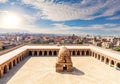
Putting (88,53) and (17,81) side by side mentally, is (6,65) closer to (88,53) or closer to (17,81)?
(17,81)

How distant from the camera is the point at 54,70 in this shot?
2803 cm

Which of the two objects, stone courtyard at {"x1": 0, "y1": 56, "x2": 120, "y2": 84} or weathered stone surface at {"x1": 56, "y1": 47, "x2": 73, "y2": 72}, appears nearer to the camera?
stone courtyard at {"x1": 0, "y1": 56, "x2": 120, "y2": 84}

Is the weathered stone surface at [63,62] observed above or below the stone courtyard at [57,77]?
above

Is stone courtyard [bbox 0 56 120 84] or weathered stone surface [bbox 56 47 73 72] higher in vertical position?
weathered stone surface [bbox 56 47 73 72]

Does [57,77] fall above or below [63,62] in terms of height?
below

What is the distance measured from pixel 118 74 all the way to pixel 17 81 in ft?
63.2

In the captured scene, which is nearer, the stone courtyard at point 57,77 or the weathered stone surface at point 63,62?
the stone courtyard at point 57,77

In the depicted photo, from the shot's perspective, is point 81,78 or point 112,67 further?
point 112,67

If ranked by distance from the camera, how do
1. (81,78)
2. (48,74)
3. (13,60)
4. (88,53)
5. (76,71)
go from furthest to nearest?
(88,53) < (13,60) < (76,71) < (48,74) < (81,78)

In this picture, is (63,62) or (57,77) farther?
(63,62)

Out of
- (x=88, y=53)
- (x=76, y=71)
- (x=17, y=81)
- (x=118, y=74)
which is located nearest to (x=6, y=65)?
(x=17, y=81)

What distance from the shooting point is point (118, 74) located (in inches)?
1040

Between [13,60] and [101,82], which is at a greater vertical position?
[13,60]

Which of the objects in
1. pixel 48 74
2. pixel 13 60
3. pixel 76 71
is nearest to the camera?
pixel 48 74
